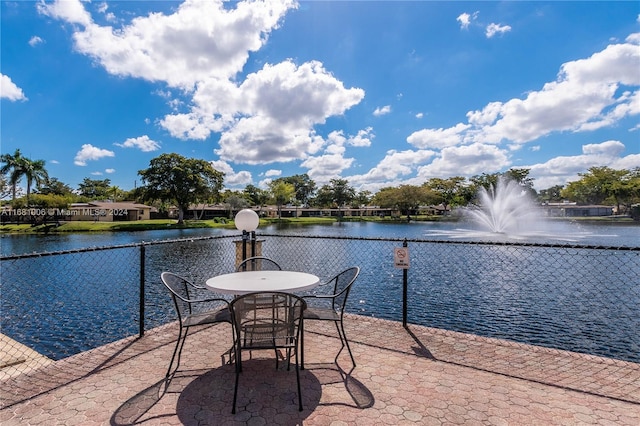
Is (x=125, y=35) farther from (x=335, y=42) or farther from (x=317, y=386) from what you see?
(x=317, y=386)

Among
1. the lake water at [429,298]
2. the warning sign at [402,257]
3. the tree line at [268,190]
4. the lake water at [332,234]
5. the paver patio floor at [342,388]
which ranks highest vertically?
the tree line at [268,190]

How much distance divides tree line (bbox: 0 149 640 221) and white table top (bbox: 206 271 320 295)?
37221 mm

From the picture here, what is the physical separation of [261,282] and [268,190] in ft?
194

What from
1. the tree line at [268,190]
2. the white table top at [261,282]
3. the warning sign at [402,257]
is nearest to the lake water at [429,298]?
the warning sign at [402,257]

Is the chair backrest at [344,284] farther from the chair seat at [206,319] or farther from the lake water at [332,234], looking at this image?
the lake water at [332,234]

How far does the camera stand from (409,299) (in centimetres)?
810

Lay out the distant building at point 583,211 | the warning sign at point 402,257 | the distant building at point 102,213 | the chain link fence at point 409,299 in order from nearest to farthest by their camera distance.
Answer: the warning sign at point 402,257, the chain link fence at point 409,299, the distant building at point 102,213, the distant building at point 583,211

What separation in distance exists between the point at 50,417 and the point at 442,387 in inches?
103

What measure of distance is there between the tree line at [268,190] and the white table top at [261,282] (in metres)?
37.2

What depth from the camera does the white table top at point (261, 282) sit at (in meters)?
2.37

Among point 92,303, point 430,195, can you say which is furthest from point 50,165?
point 430,195

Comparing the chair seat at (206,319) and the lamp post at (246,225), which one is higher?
the lamp post at (246,225)

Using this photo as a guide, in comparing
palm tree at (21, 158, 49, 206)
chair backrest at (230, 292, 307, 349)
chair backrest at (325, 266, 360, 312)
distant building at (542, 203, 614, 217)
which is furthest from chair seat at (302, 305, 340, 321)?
distant building at (542, 203, 614, 217)

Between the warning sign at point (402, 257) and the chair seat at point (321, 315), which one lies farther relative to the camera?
the warning sign at point (402, 257)
